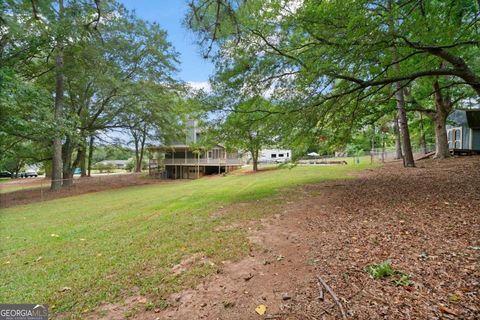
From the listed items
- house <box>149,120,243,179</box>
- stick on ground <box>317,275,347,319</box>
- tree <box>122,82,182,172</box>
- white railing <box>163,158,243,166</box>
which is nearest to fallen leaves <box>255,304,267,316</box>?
stick on ground <box>317,275,347,319</box>

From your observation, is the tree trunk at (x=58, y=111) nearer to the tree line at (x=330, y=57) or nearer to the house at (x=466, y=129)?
the tree line at (x=330, y=57)

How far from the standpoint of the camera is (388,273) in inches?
109

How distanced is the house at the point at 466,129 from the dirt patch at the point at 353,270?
17.4 m

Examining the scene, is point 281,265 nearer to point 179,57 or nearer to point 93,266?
point 93,266

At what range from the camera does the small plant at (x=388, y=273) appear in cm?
260

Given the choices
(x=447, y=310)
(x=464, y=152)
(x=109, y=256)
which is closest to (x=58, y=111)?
(x=109, y=256)

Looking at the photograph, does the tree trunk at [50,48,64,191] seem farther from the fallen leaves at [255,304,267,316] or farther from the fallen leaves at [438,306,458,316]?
the fallen leaves at [438,306,458,316]

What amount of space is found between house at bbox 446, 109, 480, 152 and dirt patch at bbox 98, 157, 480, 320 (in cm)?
1742

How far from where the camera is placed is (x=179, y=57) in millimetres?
19875

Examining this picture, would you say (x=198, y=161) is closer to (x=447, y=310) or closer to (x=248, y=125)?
(x=248, y=125)

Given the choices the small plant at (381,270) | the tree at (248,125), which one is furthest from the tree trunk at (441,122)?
the small plant at (381,270)

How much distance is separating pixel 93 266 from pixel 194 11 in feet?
13.4

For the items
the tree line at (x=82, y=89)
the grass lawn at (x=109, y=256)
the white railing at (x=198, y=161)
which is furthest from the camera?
the white railing at (x=198, y=161)

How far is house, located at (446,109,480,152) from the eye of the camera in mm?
18000
